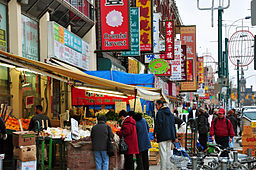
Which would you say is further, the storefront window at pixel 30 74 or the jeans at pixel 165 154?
the storefront window at pixel 30 74

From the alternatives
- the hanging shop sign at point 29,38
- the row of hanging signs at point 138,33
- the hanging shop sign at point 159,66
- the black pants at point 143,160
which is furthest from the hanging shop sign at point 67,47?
the hanging shop sign at point 159,66

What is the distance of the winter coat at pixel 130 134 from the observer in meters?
11.3

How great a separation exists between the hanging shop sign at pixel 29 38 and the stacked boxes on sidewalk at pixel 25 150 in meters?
5.69

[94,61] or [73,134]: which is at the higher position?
[94,61]

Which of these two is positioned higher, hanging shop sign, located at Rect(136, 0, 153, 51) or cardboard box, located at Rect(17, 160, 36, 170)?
hanging shop sign, located at Rect(136, 0, 153, 51)

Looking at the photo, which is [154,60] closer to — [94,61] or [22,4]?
[94,61]

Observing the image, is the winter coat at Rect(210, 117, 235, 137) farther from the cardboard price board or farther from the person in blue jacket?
the cardboard price board

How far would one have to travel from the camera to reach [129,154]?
37.7ft

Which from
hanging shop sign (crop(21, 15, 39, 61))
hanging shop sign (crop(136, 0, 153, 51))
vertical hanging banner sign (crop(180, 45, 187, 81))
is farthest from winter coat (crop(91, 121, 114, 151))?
vertical hanging banner sign (crop(180, 45, 187, 81))

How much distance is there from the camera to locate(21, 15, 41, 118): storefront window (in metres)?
15.4

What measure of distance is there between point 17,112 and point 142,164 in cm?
522

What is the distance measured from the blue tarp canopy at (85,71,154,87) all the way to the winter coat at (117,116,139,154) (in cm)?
747

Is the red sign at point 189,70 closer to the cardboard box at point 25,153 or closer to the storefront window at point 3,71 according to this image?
the storefront window at point 3,71

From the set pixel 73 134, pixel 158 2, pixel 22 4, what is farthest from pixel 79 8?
pixel 158 2
